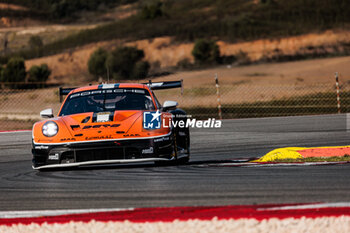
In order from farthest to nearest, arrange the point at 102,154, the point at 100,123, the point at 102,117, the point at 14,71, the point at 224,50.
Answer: the point at 224,50, the point at 14,71, the point at 102,117, the point at 100,123, the point at 102,154

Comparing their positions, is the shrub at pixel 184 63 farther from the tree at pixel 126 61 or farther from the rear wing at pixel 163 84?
the rear wing at pixel 163 84

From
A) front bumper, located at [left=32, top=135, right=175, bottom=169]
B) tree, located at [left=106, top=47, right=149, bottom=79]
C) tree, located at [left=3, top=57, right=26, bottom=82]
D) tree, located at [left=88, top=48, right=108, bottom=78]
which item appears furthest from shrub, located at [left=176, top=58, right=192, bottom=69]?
front bumper, located at [left=32, top=135, right=175, bottom=169]

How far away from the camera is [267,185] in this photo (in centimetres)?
534

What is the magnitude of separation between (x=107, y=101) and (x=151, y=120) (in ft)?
3.80

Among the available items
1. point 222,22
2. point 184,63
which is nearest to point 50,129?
point 184,63

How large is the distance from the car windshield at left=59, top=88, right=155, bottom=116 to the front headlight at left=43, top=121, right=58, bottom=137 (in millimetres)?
792

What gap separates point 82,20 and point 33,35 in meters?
17.3

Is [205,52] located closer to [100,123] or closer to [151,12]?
[151,12]

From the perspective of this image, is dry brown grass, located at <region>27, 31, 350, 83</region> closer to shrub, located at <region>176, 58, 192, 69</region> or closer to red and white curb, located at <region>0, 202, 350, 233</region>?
shrub, located at <region>176, 58, 192, 69</region>

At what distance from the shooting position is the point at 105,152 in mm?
7527

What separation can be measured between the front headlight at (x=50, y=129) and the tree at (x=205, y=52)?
179ft

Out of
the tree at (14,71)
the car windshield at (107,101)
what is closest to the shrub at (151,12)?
the tree at (14,71)

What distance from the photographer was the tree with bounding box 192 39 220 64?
62.3 meters

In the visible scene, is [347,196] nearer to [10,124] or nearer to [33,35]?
[10,124]
